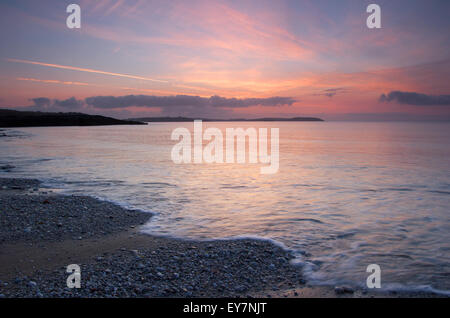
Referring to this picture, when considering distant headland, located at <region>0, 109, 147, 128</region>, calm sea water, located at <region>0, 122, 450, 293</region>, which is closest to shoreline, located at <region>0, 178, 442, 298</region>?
calm sea water, located at <region>0, 122, 450, 293</region>

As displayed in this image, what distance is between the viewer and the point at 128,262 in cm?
752

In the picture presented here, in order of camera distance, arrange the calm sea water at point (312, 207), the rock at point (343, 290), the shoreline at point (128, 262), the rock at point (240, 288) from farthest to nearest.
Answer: the calm sea water at point (312, 207), the rock at point (343, 290), the rock at point (240, 288), the shoreline at point (128, 262)

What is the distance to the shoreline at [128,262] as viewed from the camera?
635 centimetres

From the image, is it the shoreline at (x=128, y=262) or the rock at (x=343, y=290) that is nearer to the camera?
the shoreline at (x=128, y=262)

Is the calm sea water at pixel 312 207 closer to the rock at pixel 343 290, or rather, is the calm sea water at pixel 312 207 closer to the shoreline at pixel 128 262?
the rock at pixel 343 290

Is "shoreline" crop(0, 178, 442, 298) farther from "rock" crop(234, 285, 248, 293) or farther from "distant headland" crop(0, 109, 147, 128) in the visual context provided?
"distant headland" crop(0, 109, 147, 128)

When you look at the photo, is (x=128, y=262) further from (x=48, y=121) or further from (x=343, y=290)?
(x=48, y=121)

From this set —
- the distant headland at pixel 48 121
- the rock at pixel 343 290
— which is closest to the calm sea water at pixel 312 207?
the rock at pixel 343 290

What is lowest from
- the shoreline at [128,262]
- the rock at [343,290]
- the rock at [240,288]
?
the rock at [343,290]

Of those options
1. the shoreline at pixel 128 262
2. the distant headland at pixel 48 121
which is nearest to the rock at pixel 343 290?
the shoreline at pixel 128 262

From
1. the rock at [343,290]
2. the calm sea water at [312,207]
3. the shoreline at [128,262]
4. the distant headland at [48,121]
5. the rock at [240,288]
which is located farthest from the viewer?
the distant headland at [48,121]

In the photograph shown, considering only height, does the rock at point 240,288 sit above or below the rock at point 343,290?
above
